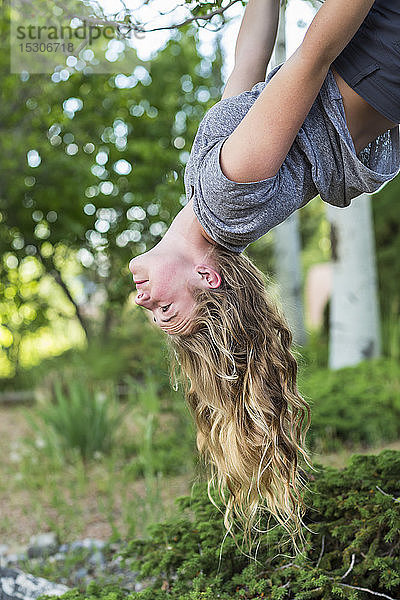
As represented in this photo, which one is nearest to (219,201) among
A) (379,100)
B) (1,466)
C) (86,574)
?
(379,100)

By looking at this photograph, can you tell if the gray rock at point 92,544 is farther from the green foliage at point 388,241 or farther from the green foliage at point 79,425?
the green foliage at point 388,241

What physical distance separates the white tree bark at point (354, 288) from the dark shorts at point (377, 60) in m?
4.08

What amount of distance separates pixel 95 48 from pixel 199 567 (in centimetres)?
570

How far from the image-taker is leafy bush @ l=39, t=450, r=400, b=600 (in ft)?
6.25

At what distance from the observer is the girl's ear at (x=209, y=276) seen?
160cm

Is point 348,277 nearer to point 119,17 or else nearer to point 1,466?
point 1,466

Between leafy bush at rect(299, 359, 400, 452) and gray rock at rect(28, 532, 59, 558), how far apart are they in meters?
1.78

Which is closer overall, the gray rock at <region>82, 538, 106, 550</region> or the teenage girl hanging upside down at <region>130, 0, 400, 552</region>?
the teenage girl hanging upside down at <region>130, 0, 400, 552</region>

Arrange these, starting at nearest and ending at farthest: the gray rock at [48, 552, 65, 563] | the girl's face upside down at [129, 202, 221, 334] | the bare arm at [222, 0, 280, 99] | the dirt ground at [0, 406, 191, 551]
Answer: the girl's face upside down at [129, 202, 221, 334] → the bare arm at [222, 0, 280, 99] → the gray rock at [48, 552, 65, 563] → the dirt ground at [0, 406, 191, 551]

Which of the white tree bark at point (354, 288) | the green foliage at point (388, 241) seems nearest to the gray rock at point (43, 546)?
the white tree bark at point (354, 288)

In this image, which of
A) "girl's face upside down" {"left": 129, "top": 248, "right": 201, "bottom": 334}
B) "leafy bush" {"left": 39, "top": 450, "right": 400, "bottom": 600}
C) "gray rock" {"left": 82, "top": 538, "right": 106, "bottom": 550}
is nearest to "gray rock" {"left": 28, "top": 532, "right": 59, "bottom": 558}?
"gray rock" {"left": 82, "top": 538, "right": 106, "bottom": 550}

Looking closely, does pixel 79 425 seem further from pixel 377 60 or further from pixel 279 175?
pixel 377 60

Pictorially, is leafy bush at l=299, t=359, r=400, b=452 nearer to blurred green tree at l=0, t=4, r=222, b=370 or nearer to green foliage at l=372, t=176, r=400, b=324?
green foliage at l=372, t=176, r=400, b=324

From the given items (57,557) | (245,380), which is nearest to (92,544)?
(57,557)
